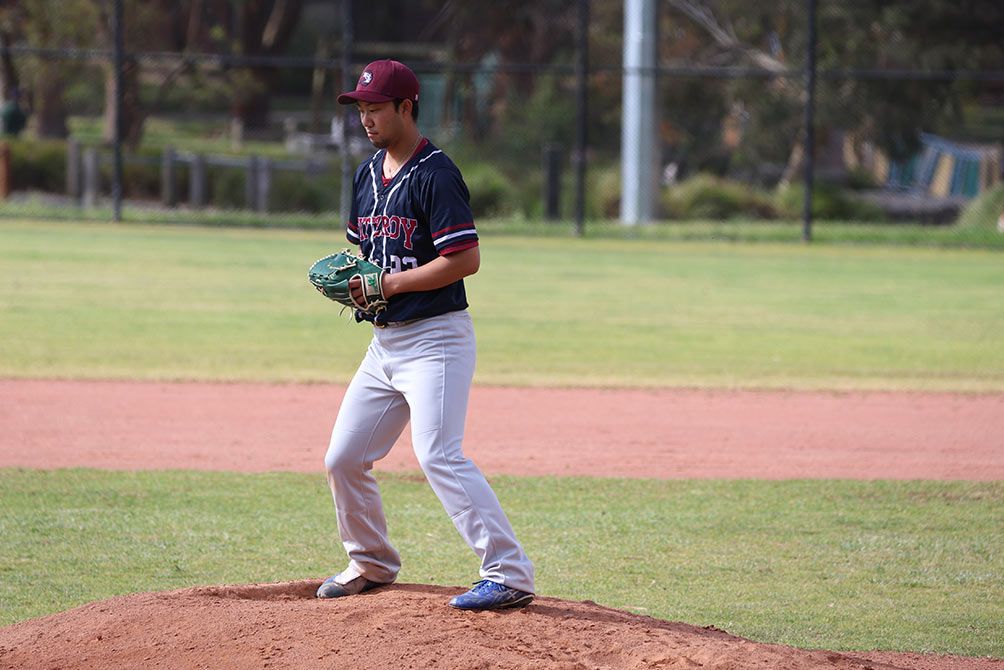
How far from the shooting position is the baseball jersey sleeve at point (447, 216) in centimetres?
418

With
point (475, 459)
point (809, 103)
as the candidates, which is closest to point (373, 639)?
point (475, 459)

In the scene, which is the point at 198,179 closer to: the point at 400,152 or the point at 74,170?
the point at 74,170

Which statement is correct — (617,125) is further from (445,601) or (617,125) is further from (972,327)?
(445,601)

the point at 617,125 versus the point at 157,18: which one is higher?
the point at 157,18

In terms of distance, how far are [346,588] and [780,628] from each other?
5.23ft

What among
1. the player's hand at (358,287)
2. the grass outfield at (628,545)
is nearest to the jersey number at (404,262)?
the player's hand at (358,287)

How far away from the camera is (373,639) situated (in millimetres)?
3869

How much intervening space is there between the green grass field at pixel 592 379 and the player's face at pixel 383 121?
1.87 meters

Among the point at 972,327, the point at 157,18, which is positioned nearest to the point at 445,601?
the point at 972,327

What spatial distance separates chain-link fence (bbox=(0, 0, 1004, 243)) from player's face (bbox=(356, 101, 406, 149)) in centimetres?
1438

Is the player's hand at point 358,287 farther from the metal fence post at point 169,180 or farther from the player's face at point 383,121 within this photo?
the metal fence post at point 169,180

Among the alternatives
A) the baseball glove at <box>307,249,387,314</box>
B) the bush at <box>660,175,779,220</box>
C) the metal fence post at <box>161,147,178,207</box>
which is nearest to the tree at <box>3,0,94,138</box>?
the metal fence post at <box>161,147,178,207</box>

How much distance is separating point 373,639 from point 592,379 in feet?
21.9

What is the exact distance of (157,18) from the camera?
32844mm
